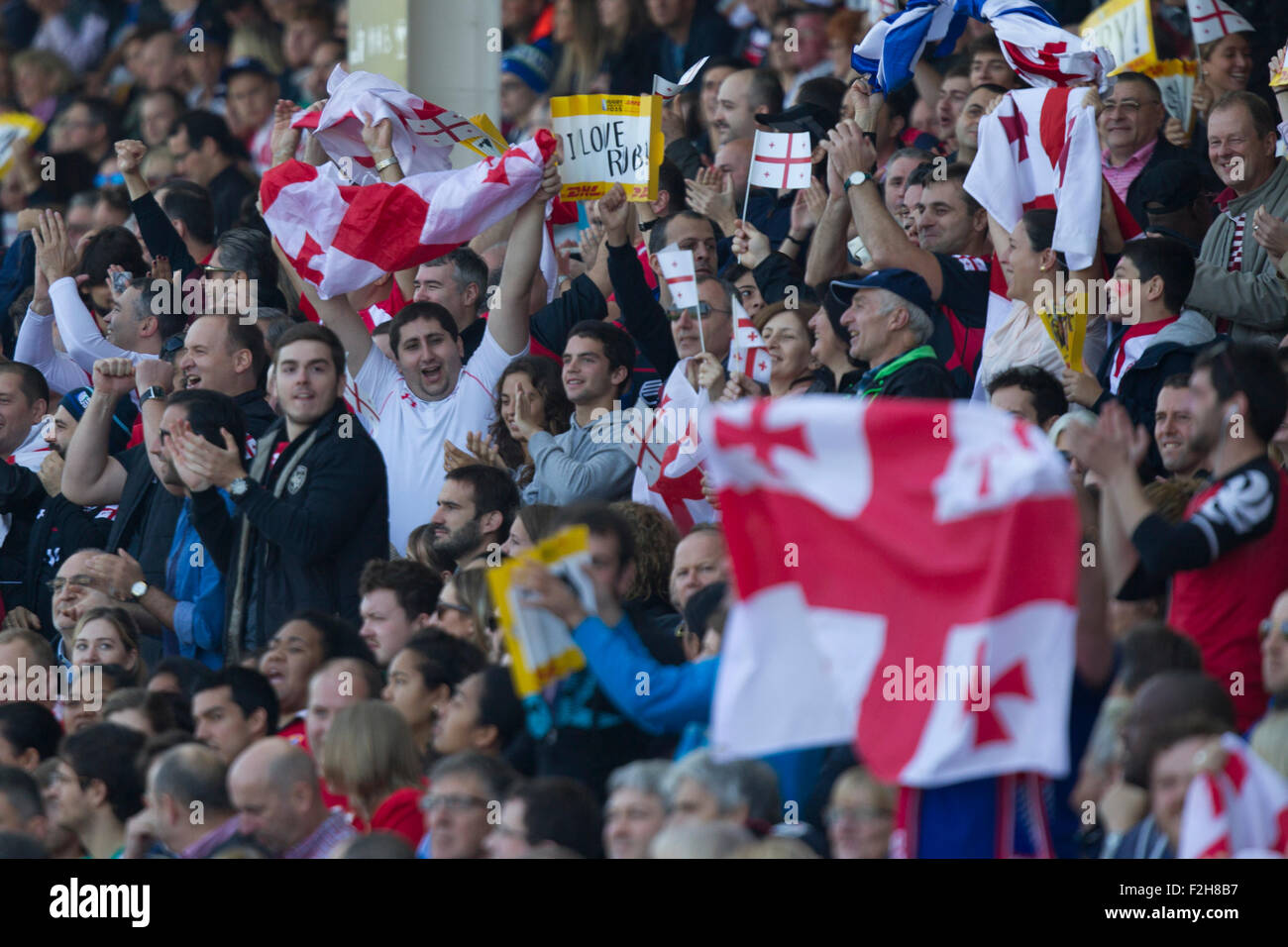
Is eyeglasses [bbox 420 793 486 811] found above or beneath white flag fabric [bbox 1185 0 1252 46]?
beneath

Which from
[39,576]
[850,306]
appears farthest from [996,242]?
[39,576]

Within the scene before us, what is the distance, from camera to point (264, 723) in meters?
6.94

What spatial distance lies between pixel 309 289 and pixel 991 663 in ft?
16.0

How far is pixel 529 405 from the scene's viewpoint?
8445mm

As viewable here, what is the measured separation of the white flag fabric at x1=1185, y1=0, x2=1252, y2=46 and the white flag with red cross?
202 centimetres

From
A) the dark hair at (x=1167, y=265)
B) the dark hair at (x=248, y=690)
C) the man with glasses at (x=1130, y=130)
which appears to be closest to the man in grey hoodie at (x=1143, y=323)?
the dark hair at (x=1167, y=265)

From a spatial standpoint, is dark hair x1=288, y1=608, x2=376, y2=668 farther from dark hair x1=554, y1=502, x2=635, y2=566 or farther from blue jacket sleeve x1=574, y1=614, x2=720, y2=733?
blue jacket sleeve x1=574, y1=614, x2=720, y2=733

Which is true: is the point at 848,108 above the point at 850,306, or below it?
above

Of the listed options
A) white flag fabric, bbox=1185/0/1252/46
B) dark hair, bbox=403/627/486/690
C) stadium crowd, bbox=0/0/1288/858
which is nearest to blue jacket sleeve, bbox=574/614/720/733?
stadium crowd, bbox=0/0/1288/858

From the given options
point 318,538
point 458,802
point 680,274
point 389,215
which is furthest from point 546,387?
point 458,802

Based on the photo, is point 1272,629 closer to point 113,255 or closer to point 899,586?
point 899,586

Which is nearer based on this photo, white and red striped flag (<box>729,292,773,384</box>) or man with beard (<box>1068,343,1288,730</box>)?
man with beard (<box>1068,343,1288,730</box>)

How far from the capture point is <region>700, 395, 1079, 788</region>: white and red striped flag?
4.91 m
